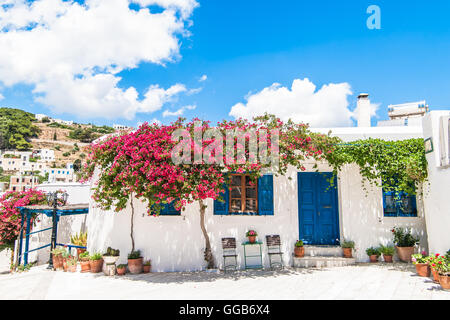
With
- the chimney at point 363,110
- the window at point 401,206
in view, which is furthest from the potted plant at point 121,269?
the chimney at point 363,110

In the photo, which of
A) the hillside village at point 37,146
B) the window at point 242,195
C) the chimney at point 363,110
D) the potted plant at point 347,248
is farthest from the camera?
the hillside village at point 37,146

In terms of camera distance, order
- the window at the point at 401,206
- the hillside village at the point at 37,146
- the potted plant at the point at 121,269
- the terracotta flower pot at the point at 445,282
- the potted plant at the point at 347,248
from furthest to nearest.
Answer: the hillside village at the point at 37,146 < the window at the point at 401,206 < the potted plant at the point at 347,248 < the potted plant at the point at 121,269 < the terracotta flower pot at the point at 445,282

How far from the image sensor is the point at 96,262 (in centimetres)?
812

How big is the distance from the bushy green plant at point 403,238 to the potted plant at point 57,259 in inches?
385

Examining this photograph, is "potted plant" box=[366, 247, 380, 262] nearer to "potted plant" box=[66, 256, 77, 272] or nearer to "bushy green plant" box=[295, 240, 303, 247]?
"bushy green plant" box=[295, 240, 303, 247]

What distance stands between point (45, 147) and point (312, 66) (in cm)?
12547

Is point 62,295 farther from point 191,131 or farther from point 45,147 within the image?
point 45,147

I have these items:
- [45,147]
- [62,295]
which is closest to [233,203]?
[62,295]

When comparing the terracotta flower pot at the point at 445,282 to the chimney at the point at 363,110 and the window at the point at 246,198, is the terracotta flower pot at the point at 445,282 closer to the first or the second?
the window at the point at 246,198

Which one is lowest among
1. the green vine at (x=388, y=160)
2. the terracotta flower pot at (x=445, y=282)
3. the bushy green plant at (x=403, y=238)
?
the terracotta flower pot at (x=445, y=282)

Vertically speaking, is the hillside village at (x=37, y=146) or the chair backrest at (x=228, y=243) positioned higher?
the hillside village at (x=37, y=146)

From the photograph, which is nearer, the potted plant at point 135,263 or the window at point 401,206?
the potted plant at point 135,263

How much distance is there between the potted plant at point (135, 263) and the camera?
7.86m
